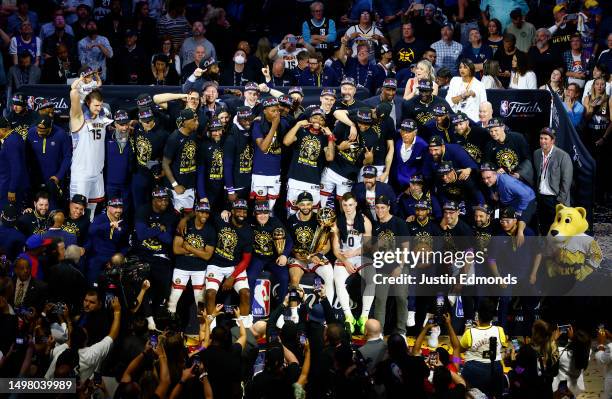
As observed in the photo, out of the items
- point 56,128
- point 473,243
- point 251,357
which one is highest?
point 56,128

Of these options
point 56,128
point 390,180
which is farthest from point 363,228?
point 56,128

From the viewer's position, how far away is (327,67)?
1927 centimetres

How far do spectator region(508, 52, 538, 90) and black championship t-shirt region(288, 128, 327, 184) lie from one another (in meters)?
3.58

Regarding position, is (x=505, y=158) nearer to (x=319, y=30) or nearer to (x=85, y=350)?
(x=319, y=30)

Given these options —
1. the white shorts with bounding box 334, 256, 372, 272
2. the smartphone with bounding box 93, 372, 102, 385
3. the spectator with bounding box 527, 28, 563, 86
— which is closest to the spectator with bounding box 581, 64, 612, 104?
the spectator with bounding box 527, 28, 563, 86

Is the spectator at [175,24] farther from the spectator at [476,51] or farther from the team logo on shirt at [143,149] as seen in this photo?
the spectator at [476,51]

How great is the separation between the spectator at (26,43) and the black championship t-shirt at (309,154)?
5000mm

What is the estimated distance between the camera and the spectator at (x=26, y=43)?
65.5ft

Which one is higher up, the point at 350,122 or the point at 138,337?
the point at 350,122

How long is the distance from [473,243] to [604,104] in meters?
3.78

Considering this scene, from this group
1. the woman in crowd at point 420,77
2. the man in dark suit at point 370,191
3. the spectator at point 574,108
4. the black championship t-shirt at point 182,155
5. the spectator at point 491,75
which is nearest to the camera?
the man in dark suit at point 370,191

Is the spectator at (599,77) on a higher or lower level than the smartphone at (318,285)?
higher

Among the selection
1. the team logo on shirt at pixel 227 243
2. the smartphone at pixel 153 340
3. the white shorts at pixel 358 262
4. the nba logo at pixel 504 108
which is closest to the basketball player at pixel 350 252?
the white shorts at pixel 358 262

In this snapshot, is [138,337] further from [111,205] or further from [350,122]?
[350,122]
